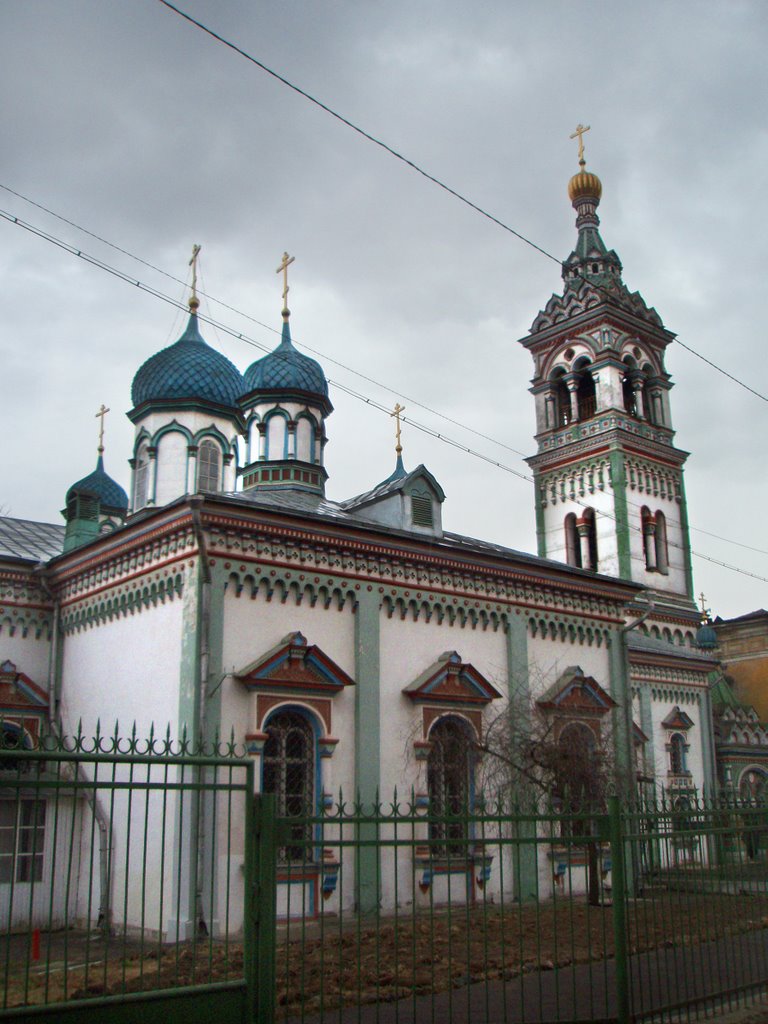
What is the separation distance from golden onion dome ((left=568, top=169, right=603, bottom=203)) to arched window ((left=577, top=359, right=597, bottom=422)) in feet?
23.7

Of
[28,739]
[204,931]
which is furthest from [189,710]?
[28,739]

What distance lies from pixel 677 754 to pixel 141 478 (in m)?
15.1

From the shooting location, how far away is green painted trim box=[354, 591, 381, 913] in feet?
45.7

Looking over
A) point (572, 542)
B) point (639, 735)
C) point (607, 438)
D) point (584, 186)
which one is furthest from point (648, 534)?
point (584, 186)

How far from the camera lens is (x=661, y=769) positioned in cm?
2536

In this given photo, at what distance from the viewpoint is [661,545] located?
1230 inches

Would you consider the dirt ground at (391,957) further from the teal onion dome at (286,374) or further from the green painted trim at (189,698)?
the teal onion dome at (286,374)

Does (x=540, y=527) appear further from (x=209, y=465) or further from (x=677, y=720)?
(x=209, y=465)

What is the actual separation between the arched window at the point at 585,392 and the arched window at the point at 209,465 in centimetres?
1573

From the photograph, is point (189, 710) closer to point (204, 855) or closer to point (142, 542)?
point (204, 855)

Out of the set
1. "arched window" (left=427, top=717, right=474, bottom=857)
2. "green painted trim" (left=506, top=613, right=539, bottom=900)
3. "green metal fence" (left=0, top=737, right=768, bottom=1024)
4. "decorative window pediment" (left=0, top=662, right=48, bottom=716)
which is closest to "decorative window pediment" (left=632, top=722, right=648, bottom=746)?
"green painted trim" (left=506, top=613, right=539, bottom=900)

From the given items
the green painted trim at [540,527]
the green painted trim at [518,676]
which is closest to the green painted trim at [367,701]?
the green painted trim at [518,676]

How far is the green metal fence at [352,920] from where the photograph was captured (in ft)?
19.6

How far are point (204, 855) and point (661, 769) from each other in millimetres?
16157
